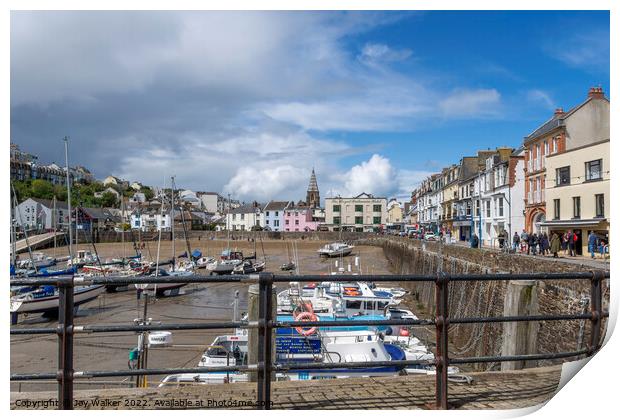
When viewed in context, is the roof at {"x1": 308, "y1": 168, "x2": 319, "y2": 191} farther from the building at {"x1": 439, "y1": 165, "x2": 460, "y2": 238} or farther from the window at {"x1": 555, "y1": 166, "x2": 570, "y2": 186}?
the window at {"x1": 555, "y1": 166, "x2": 570, "y2": 186}

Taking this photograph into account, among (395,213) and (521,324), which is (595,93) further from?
(395,213)

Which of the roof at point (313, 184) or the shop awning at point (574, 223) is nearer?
the shop awning at point (574, 223)

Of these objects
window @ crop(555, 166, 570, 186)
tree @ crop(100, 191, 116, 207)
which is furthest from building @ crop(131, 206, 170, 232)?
window @ crop(555, 166, 570, 186)

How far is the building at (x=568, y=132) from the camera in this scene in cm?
3238

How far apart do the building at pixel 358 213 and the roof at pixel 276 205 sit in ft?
35.5

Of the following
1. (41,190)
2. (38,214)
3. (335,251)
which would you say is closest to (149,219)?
(38,214)

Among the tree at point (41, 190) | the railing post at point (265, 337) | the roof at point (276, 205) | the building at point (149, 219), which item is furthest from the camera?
the roof at point (276, 205)

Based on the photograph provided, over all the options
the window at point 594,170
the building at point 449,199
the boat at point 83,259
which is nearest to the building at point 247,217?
the building at point 449,199

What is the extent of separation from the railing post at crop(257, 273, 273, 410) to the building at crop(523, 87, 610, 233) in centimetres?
3178

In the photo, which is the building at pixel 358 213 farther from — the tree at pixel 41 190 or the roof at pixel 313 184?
the tree at pixel 41 190

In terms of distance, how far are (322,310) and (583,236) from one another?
52.4 ft

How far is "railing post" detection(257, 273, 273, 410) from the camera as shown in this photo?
395 cm

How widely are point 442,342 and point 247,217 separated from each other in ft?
367

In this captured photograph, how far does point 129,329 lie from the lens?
153 inches
